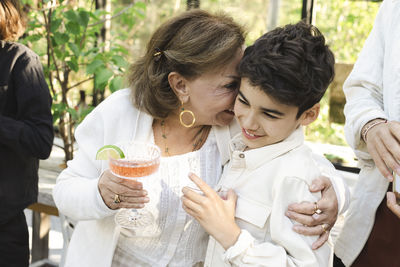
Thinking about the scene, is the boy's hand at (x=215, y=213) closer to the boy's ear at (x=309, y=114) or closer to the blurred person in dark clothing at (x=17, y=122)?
the boy's ear at (x=309, y=114)

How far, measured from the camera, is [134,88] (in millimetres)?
1586

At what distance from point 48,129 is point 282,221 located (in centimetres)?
126

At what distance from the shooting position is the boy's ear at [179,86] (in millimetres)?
1487

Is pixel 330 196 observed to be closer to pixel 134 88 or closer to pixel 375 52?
pixel 375 52

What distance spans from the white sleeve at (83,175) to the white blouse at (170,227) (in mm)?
190

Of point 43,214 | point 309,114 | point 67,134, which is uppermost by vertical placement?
point 309,114

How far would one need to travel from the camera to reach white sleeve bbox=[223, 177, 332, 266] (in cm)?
114

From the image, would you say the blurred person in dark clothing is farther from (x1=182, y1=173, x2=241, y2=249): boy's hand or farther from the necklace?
(x1=182, y1=173, x2=241, y2=249): boy's hand

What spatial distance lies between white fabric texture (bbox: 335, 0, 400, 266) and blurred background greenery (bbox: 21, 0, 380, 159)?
32cm

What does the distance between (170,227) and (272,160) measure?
1.57 ft

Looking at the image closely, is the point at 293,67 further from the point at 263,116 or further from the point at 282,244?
the point at 282,244

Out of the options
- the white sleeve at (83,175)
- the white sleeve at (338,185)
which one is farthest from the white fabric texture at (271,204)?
the white sleeve at (83,175)

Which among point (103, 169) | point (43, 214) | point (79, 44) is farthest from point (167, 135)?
point (43, 214)

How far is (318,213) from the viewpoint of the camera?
48.4 inches
